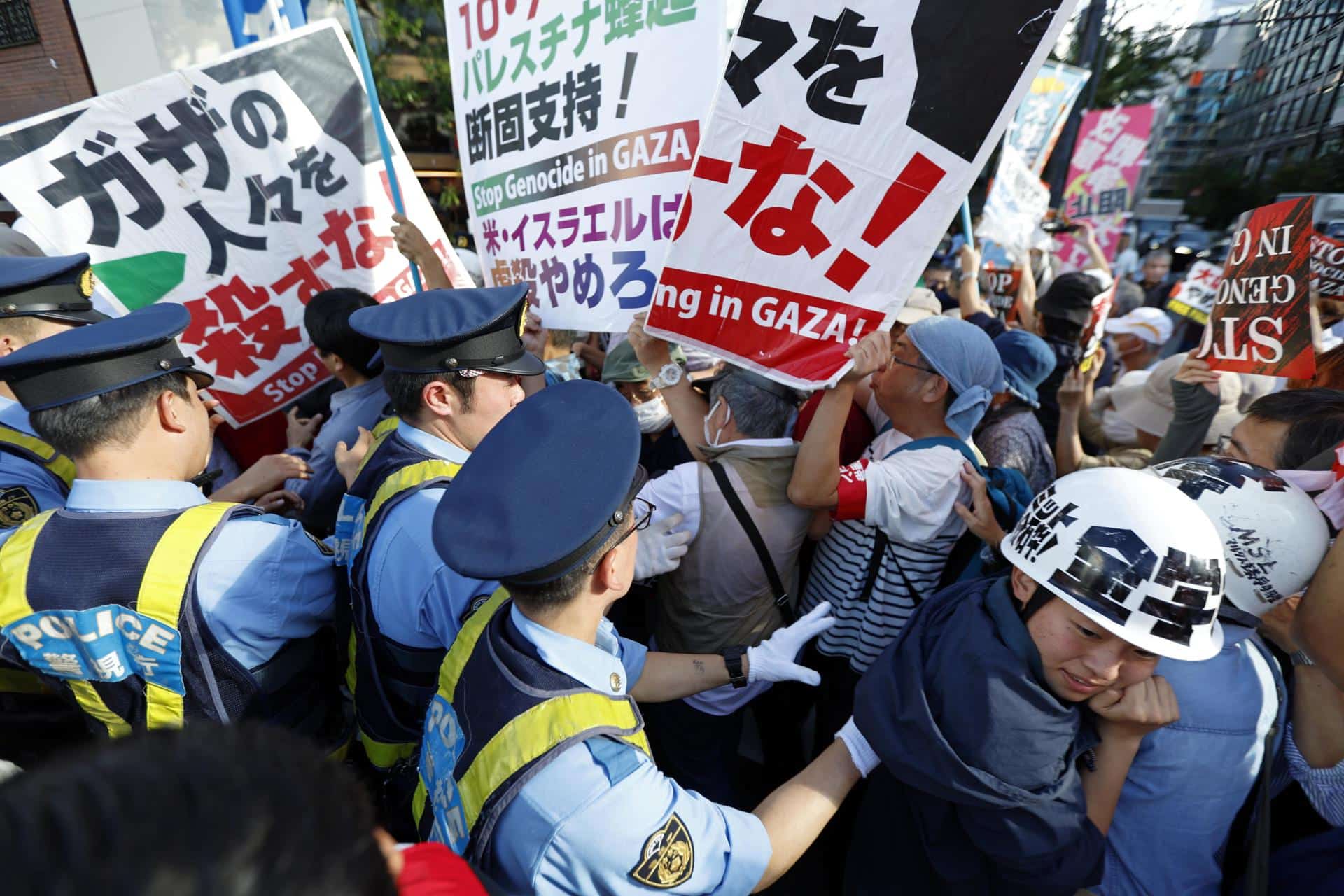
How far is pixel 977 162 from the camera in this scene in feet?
6.41

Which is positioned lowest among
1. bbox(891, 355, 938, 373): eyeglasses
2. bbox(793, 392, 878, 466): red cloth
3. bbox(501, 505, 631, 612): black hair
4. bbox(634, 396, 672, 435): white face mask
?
bbox(634, 396, 672, 435): white face mask

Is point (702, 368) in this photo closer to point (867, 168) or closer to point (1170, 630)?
point (867, 168)

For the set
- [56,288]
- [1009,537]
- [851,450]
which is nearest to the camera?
[1009,537]

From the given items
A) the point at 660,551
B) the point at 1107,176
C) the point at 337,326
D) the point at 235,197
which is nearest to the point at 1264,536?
the point at 660,551

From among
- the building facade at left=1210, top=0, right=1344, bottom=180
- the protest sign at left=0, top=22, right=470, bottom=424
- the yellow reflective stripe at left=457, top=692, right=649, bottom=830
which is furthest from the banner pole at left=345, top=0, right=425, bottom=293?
the building facade at left=1210, top=0, right=1344, bottom=180

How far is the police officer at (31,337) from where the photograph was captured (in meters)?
2.24

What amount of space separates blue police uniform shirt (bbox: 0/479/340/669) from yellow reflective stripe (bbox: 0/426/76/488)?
49 centimetres

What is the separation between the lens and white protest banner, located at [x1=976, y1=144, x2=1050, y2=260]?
20.2 ft

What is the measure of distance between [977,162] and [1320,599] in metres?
1.42

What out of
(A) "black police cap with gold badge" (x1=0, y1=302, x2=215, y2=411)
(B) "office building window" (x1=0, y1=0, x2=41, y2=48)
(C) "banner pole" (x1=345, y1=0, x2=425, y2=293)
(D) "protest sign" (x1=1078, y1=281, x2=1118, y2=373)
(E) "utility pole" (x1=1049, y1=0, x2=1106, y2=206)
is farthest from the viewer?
(B) "office building window" (x1=0, y1=0, x2=41, y2=48)

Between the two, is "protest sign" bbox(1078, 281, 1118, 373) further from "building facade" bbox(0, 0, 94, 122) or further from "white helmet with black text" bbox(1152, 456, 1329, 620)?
"building facade" bbox(0, 0, 94, 122)

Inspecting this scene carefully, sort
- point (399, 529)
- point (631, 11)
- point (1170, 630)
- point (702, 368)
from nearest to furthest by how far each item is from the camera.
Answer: point (1170, 630) → point (399, 529) → point (631, 11) → point (702, 368)

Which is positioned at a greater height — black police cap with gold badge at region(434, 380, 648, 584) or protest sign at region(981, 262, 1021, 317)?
black police cap with gold badge at region(434, 380, 648, 584)

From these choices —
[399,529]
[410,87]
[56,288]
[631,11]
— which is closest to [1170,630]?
[399,529]
